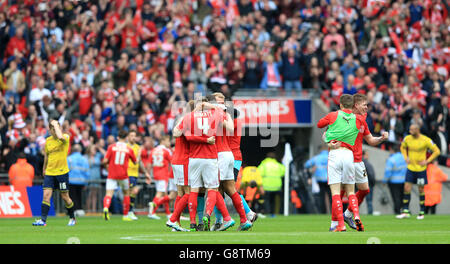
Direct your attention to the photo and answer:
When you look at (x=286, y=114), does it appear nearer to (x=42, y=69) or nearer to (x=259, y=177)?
(x=259, y=177)

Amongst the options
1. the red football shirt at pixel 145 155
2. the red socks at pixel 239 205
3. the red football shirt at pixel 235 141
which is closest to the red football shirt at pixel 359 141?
the red socks at pixel 239 205

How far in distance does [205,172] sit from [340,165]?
2.32 meters

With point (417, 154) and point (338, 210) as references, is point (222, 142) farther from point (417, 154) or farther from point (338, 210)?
point (417, 154)

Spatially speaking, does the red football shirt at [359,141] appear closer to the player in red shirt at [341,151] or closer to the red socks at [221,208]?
the player in red shirt at [341,151]

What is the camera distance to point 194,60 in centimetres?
3061

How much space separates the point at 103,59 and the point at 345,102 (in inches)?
597

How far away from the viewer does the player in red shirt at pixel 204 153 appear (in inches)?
Answer: 599

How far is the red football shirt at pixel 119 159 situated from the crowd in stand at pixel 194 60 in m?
4.00

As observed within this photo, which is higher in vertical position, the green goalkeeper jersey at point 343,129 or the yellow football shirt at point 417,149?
the green goalkeeper jersey at point 343,129

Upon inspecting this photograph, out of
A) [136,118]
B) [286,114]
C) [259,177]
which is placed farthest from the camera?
[286,114]

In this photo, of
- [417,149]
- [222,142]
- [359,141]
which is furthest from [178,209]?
[417,149]

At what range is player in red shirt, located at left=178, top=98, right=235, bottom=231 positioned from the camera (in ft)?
50.0

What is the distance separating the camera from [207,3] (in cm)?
3319
